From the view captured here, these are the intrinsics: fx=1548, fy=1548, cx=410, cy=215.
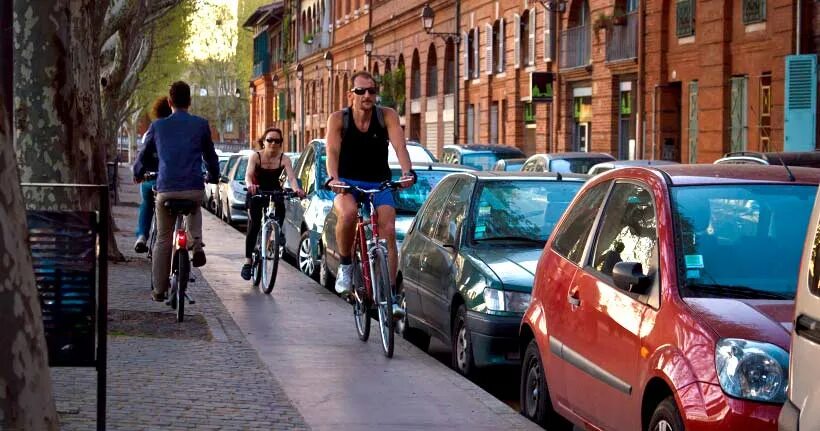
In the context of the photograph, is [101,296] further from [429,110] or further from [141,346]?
[429,110]

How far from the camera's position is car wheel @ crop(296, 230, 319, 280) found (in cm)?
1756

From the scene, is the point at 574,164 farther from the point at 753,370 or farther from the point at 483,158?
the point at 753,370

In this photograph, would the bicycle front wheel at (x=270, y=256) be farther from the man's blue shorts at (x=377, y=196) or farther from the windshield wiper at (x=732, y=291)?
the windshield wiper at (x=732, y=291)

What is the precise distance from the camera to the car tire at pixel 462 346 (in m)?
9.88

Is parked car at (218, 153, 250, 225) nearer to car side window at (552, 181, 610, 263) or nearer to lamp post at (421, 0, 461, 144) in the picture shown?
lamp post at (421, 0, 461, 144)

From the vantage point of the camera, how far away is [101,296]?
21.1 feet

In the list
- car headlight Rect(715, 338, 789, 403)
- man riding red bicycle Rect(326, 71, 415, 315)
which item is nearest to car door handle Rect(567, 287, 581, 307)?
car headlight Rect(715, 338, 789, 403)

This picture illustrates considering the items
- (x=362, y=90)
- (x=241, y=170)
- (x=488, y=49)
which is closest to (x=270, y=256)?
(x=362, y=90)

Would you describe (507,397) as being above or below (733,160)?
below

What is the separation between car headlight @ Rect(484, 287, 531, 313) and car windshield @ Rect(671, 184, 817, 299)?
2825 mm

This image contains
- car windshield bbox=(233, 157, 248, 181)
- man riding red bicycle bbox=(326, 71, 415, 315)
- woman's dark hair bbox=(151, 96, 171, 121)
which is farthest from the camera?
car windshield bbox=(233, 157, 248, 181)

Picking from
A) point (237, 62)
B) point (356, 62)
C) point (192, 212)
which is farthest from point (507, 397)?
point (237, 62)

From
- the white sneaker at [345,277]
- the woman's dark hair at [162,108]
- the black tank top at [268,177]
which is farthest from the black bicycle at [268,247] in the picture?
the white sneaker at [345,277]

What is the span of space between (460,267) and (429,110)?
48358 mm
